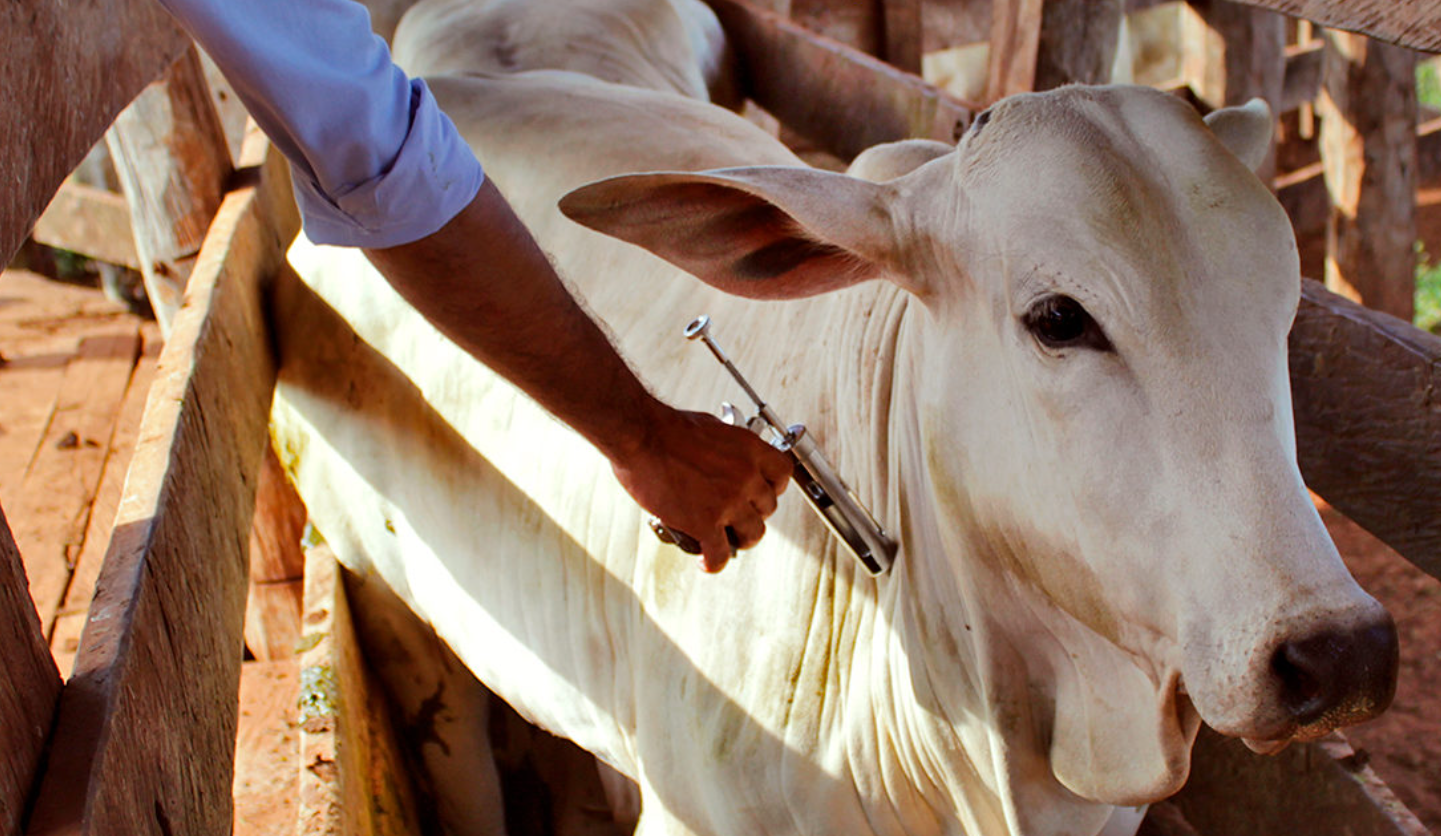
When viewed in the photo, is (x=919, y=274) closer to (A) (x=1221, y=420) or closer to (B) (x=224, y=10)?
(A) (x=1221, y=420)

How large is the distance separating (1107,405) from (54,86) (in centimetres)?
119

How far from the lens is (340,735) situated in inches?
89.8

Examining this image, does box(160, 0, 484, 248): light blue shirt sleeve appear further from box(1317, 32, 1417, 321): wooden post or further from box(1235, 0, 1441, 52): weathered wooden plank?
box(1317, 32, 1417, 321): wooden post

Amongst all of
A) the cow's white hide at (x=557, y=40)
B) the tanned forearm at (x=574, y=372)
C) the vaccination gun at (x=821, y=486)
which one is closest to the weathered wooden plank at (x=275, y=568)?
the cow's white hide at (x=557, y=40)

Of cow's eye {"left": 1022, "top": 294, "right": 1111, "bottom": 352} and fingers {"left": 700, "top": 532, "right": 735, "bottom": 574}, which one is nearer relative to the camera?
cow's eye {"left": 1022, "top": 294, "right": 1111, "bottom": 352}

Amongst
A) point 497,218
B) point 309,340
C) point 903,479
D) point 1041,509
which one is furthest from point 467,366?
point 1041,509

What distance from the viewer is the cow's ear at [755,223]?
1.51m

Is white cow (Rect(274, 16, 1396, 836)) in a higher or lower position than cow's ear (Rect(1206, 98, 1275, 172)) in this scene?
lower

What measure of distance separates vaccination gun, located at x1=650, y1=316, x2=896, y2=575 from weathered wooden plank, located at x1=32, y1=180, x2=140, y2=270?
12.7 ft

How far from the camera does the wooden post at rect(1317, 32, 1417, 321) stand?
4.73 metres

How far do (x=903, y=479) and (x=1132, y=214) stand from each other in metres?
0.51

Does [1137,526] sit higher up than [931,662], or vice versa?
[1137,526]

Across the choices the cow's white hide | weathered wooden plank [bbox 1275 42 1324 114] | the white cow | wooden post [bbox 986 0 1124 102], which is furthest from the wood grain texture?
weathered wooden plank [bbox 1275 42 1324 114]

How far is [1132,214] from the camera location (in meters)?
1.30
